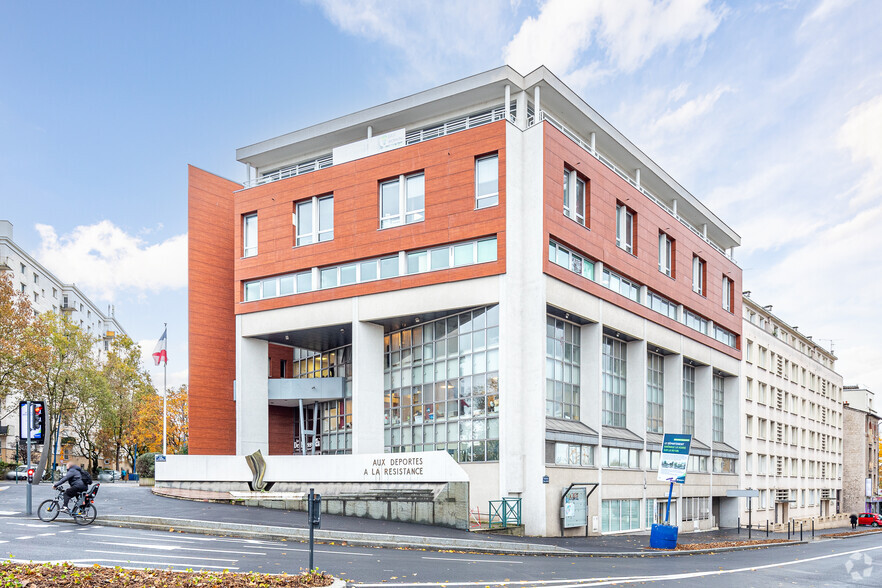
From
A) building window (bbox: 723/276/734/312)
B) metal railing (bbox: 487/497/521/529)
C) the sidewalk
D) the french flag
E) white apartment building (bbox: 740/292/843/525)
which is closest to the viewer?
the sidewalk

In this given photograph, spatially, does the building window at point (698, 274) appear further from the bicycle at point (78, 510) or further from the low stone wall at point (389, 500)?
the bicycle at point (78, 510)

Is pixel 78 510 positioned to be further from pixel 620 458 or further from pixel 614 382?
pixel 614 382

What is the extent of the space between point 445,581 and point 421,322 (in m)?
24.6

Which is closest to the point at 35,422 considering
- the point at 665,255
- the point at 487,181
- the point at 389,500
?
the point at 389,500

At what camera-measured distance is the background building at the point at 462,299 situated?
3375 centimetres

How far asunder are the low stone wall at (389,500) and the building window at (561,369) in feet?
29.8

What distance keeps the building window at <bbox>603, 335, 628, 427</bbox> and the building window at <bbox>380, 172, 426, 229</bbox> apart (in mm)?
13565

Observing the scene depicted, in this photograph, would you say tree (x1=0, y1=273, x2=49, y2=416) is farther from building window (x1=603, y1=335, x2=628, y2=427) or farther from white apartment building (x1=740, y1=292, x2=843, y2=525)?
white apartment building (x1=740, y1=292, x2=843, y2=525)

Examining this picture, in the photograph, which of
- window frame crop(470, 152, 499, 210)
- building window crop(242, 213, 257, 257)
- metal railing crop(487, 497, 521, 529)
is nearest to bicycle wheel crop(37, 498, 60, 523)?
metal railing crop(487, 497, 521, 529)

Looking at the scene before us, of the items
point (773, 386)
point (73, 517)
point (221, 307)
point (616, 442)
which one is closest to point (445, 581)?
point (73, 517)

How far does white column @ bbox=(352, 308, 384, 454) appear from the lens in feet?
122

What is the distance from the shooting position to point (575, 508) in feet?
108

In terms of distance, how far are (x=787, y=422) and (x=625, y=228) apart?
1583 inches

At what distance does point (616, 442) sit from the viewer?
1532 inches
